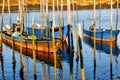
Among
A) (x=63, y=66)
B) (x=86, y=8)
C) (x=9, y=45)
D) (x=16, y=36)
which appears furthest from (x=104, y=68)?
(x=86, y=8)

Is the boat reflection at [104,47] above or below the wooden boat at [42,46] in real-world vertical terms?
below

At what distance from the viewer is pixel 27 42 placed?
36.3m

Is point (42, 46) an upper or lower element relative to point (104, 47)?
upper

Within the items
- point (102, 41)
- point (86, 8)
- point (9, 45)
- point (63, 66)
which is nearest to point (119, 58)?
point (63, 66)

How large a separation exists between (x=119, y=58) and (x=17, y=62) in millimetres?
8888

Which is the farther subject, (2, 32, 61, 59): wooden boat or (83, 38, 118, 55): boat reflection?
(83, 38, 118, 55): boat reflection

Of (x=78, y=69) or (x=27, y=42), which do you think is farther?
(x=27, y=42)

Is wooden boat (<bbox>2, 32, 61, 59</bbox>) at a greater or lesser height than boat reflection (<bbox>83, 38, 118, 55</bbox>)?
greater

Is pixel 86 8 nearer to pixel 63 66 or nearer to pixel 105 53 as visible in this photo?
pixel 105 53

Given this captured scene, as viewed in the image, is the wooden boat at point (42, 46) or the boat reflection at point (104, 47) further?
the boat reflection at point (104, 47)

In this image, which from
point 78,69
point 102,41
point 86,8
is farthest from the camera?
point 86,8

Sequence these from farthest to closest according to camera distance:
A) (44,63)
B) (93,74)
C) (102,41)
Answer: (102,41) < (44,63) < (93,74)

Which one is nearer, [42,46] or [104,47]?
[42,46]

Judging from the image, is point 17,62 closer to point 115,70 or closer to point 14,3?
point 115,70
